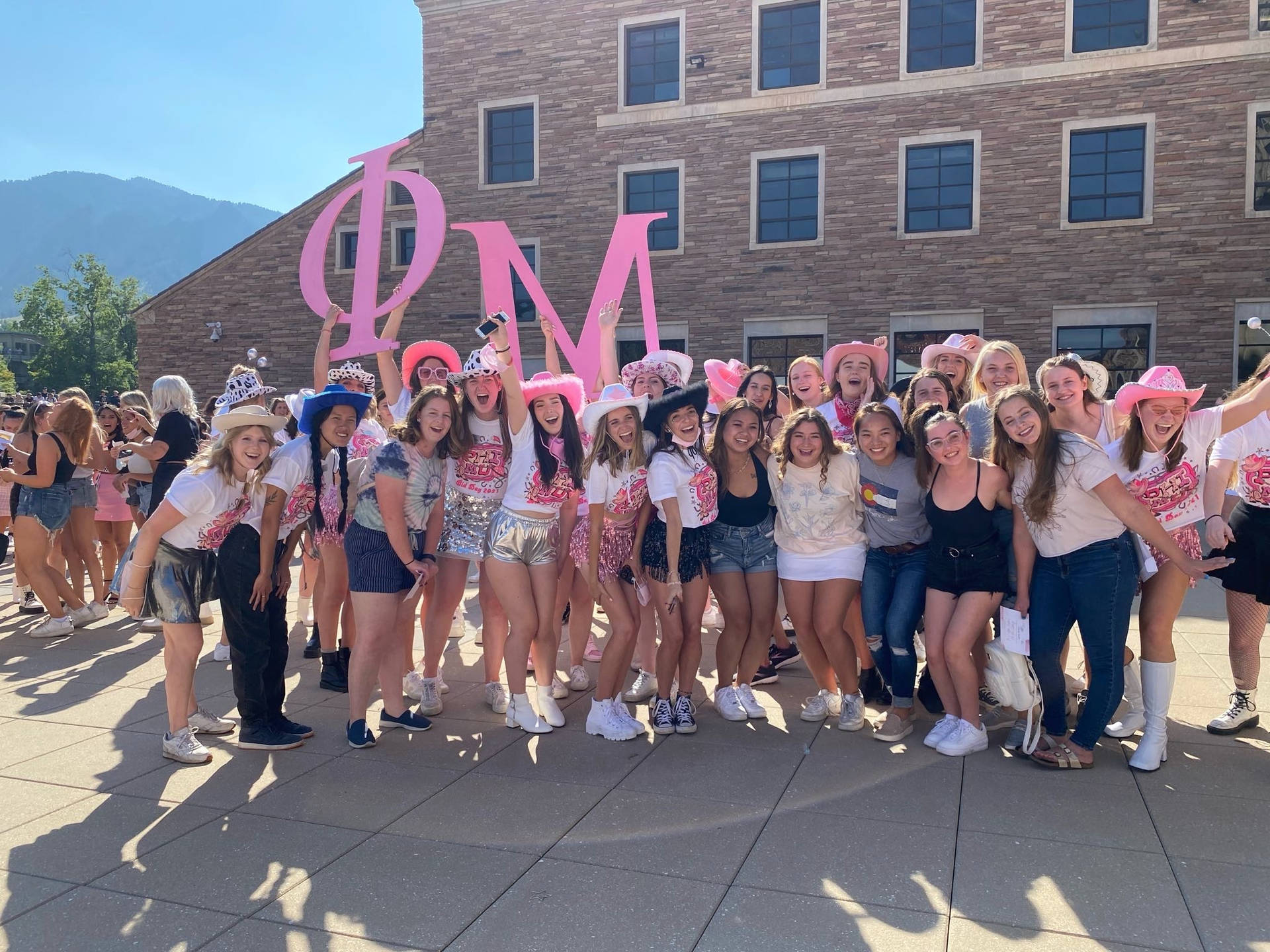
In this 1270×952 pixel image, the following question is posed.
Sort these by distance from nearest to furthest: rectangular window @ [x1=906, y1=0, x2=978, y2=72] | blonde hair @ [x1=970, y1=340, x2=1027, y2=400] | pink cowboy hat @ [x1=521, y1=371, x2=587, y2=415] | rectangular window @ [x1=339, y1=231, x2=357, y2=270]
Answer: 1. pink cowboy hat @ [x1=521, y1=371, x2=587, y2=415]
2. blonde hair @ [x1=970, y1=340, x2=1027, y2=400]
3. rectangular window @ [x1=906, y1=0, x2=978, y2=72]
4. rectangular window @ [x1=339, y1=231, x2=357, y2=270]

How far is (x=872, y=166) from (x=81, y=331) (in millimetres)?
66964

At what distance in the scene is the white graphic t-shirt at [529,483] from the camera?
443 centimetres

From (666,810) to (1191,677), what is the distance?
3.67 m

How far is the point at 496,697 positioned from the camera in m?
4.86

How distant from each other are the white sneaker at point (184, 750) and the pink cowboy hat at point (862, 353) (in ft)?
13.2

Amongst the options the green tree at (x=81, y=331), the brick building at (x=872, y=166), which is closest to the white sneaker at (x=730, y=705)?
the brick building at (x=872, y=166)

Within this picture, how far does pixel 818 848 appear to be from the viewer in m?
3.15

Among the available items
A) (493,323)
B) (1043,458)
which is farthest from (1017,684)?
(493,323)

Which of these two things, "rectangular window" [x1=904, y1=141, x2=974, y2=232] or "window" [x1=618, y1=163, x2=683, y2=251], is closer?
"rectangular window" [x1=904, y1=141, x2=974, y2=232]

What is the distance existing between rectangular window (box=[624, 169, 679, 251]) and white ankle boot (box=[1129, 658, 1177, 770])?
1527 cm

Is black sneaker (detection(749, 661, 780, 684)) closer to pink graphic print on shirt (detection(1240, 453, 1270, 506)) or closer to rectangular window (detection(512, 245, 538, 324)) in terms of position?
pink graphic print on shirt (detection(1240, 453, 1270, 506))

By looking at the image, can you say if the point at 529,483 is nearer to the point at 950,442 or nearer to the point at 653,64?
the point at 950,442

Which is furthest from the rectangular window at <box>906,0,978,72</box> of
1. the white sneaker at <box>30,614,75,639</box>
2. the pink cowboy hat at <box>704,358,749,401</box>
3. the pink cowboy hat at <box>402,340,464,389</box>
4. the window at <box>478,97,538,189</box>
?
the white sneaker at <box>30,614,75,639</box>

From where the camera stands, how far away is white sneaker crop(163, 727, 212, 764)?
4051 mm
